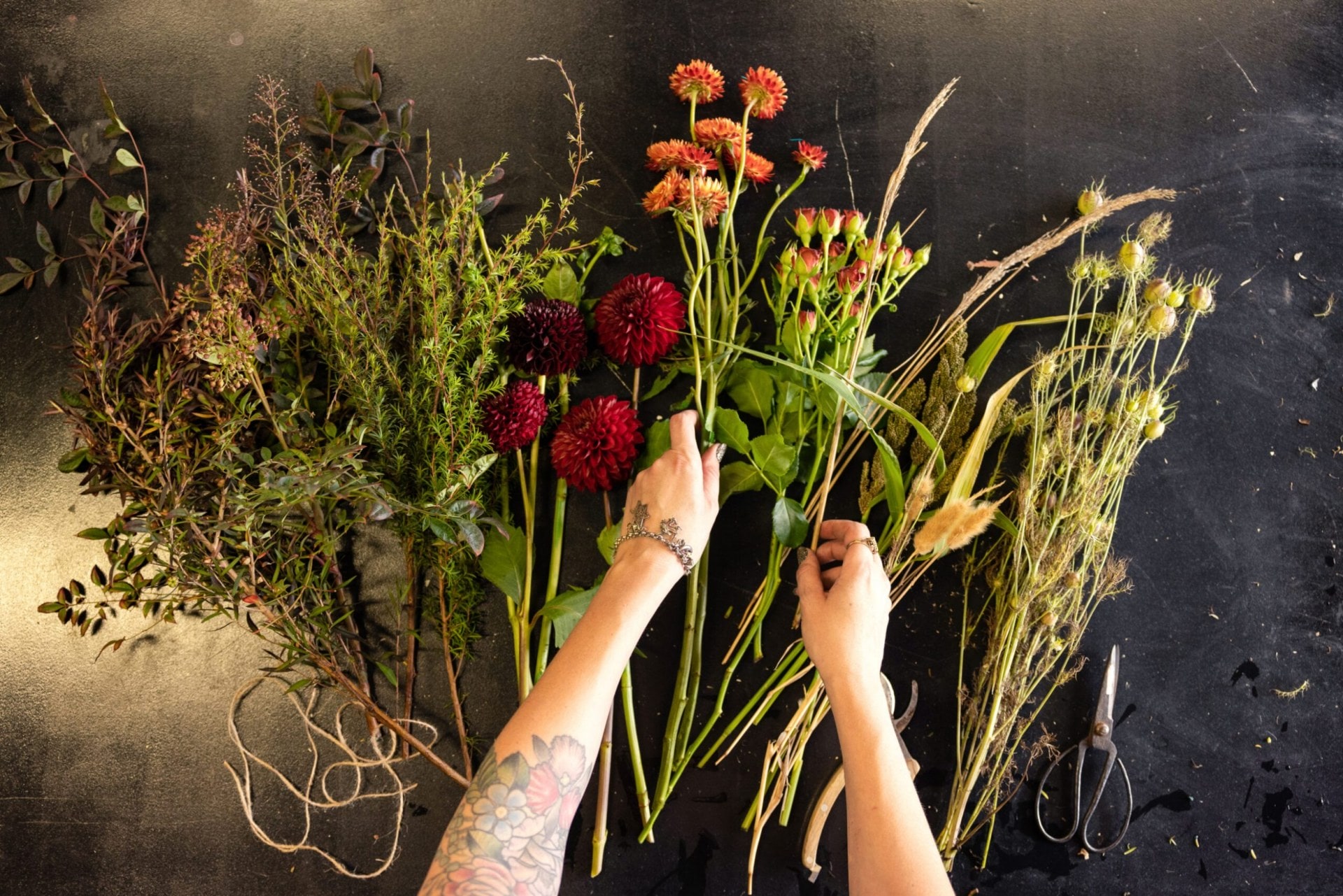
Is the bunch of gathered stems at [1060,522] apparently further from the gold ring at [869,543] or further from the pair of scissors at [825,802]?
the gold ring at [869,543]

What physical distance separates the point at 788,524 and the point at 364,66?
3.98 ft

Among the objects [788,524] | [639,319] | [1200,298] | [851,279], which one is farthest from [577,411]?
[1200,298]

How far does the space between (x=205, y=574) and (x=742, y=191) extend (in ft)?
3.89

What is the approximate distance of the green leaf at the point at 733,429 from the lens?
138cm

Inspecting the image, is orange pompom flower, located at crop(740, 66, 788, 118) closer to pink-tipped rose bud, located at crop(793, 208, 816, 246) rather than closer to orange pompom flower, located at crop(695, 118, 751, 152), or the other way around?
orange pompom flower, located at crop(695, 118, 751, 152)

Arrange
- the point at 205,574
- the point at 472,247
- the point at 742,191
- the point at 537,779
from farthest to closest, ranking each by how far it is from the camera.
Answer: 1. the point at 742,191
2. the point at 472,247
3. the point at 205,574
4. the point at 537,779

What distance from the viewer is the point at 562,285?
4.78 ft

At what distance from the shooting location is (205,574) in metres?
1.30

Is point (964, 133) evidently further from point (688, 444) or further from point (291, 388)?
point (291, 388)

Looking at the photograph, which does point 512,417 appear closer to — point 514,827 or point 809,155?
Answer: point 514,827

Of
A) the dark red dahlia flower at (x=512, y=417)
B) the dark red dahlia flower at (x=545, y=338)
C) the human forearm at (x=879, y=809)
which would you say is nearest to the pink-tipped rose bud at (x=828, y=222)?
the dark red dahlia flower at (x=545, y=338)

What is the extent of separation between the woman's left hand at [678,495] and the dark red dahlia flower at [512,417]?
8.1 inches

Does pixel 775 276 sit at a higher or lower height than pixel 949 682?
higher

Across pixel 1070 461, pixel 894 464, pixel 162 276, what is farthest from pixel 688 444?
pixel 162 276
